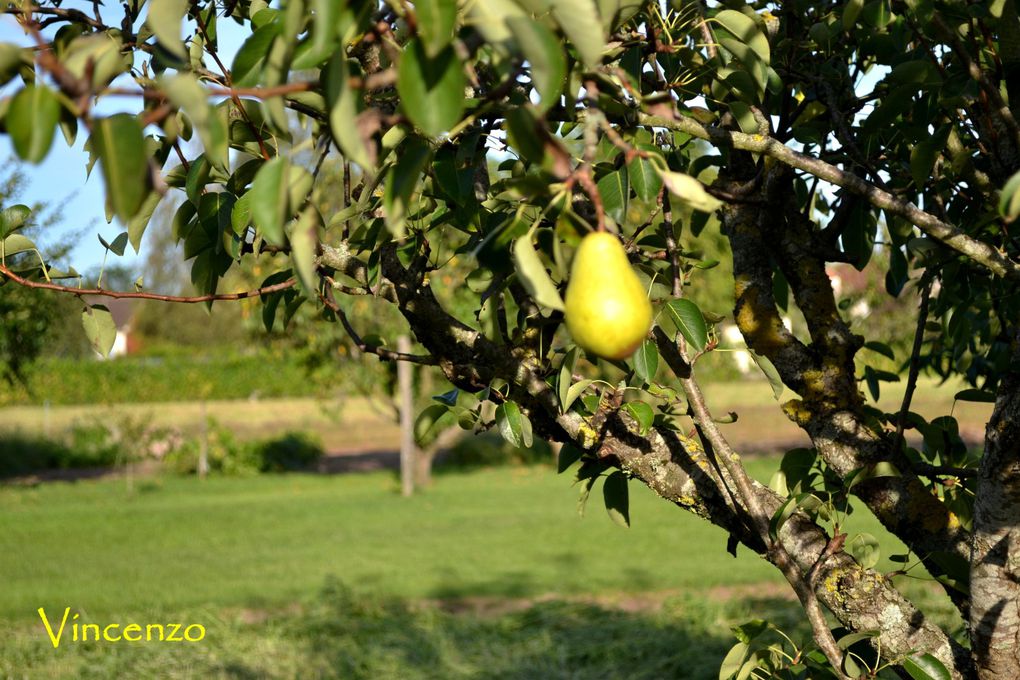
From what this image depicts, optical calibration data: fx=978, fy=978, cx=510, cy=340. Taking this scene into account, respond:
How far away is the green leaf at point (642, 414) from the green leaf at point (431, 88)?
96 cm

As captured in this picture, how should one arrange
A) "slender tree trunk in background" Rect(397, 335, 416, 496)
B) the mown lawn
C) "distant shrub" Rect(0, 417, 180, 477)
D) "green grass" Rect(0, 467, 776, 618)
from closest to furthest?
the mown lawn < "green grass" Rect(0, 467, 776, 618) < "slender tree trunk in background" Rect(397, 335, 416, 496) < "distant shrub" Rect(0, 417, 180, 477)

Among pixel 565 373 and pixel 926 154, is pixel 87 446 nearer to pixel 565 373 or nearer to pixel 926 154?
pixel 565 373

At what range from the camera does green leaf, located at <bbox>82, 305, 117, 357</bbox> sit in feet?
5.50

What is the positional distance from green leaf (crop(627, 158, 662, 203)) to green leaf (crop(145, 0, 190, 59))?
543 millimetres

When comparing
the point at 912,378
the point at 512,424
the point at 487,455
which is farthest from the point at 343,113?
the point at 487,455

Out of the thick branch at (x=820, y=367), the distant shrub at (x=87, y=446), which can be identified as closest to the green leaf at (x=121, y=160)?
the thick branch at (x=820, y=367)

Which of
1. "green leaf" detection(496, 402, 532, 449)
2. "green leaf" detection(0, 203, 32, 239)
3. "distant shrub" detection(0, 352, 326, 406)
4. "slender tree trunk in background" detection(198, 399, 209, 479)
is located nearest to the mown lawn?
"slender tree trunk in background" detection(198, 399, 209, 479)

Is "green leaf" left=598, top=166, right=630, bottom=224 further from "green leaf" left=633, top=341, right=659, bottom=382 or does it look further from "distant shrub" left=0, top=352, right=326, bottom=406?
"distant shrub" left=0, top=352, right=326, bottom=406

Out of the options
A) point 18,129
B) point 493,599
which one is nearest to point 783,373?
point 18,129

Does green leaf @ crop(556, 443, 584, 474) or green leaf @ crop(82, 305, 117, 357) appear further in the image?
green leaf @ crop(556, 443, 584, 474)

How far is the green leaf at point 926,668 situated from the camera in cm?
156

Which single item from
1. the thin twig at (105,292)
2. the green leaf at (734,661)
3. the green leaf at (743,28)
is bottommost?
the green leaf at (734,661)

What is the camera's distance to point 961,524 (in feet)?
6.64

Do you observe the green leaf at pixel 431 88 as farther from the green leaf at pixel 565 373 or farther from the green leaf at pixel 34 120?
the green leaf at pixel 565 373
